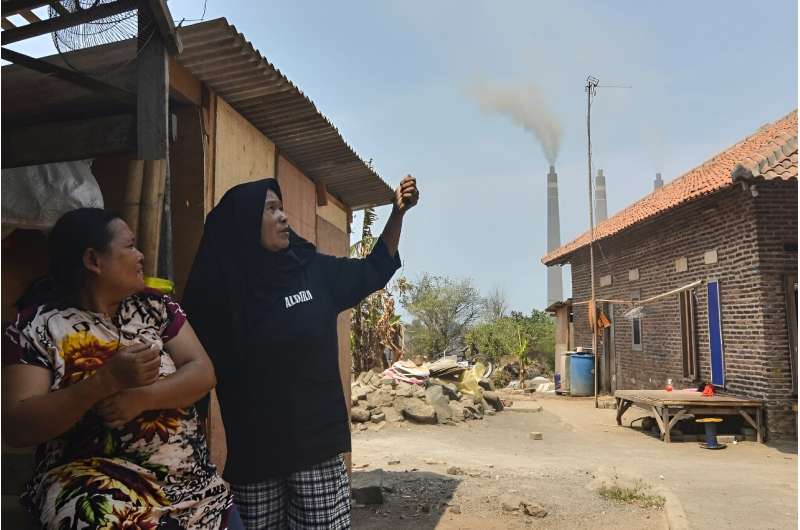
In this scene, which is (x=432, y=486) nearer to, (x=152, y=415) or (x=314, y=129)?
(x=314, y=129)

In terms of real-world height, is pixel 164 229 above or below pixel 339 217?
below

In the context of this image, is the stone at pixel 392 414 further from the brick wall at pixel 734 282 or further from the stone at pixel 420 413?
the brick wall at pixel 734 282

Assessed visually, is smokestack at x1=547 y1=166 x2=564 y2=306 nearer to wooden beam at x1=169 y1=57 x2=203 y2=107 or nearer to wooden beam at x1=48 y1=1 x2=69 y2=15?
wooden beam at x1=169 y1=57 x2=203 y2=107

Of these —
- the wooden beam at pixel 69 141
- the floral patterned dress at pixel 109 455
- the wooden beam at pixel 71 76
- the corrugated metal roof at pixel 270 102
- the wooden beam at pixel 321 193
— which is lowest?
the floral patterned dress at pixel 109 455

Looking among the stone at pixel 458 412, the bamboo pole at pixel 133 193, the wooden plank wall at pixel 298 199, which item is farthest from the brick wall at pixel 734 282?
the bamboo pole at pixel 133 193

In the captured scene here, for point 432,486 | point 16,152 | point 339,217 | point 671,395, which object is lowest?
point 432,486

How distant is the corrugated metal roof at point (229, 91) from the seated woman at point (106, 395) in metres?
1.08

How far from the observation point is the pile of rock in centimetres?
1155

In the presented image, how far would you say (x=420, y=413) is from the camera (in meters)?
11.6

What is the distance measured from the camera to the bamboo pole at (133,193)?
2.73m

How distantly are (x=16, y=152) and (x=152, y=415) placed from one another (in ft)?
4.86

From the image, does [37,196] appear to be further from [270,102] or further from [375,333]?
[375,333]

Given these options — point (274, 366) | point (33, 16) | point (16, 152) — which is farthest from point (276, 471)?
point (33, 16)

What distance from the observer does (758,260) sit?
9273mm
